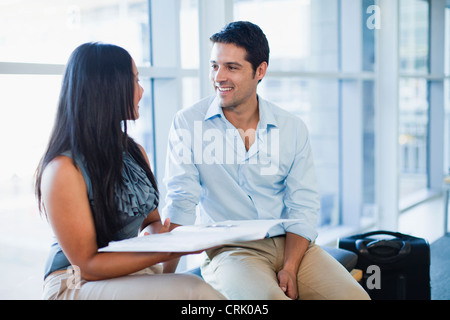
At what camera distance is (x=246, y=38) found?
75.9 inches

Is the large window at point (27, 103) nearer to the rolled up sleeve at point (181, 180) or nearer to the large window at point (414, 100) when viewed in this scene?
the rolled up sleeve at point (181, 180)

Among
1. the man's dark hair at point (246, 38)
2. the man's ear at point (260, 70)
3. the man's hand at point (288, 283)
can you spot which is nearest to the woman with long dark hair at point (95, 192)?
the man's hand at point (288, 283)

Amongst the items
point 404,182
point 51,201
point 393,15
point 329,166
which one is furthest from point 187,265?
point 404,182

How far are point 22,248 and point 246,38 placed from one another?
123 centimetres

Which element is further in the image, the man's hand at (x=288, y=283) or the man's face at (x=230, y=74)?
the man's face at (x=230, y=74)

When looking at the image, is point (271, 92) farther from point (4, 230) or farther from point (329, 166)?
point (4, 230)

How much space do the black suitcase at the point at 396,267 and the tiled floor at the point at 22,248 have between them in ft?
4.66

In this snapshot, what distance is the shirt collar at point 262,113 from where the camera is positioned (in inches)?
75.5

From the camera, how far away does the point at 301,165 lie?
1.94 metres

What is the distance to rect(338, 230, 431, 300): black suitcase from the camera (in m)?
2.26

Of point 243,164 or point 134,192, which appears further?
point 243,164

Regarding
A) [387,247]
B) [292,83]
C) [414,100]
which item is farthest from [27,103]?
[414,100]

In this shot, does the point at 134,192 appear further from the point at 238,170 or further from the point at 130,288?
the point at 238,170

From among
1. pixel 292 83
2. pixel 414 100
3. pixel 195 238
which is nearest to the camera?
pixel 195 238
